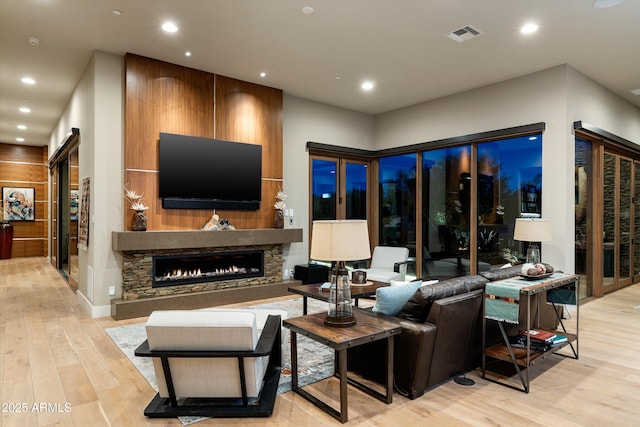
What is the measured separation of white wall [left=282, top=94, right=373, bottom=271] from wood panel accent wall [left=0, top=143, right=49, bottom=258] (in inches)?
342

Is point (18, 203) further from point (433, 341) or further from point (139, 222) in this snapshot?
point (433, 341)

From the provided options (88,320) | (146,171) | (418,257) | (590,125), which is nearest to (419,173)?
(418,257)

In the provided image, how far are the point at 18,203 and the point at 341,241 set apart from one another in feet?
39.8

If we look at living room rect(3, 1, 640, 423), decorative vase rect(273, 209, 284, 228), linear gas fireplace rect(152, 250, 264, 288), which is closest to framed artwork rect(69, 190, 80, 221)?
living room rect(3, 1, 640, 423)

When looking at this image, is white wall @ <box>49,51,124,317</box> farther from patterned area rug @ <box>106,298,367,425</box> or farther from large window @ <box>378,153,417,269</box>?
large window @ <box>378,153,417,269</box>

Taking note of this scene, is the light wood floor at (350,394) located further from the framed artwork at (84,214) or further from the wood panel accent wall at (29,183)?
the wood panel accent wall at (29,183)

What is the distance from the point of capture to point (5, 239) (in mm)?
10492

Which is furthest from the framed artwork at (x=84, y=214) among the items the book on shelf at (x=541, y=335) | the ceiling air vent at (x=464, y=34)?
the book on shelf at (x=541, y=335)

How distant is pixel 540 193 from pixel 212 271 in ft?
16.0

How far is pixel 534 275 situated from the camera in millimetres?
3465

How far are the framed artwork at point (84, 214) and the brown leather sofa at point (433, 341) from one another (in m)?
4.14

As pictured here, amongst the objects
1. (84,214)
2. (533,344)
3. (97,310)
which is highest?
(84,214)

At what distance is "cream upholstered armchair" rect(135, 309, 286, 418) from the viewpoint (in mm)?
2303

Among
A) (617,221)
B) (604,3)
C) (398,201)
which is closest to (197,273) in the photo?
(398,201)
